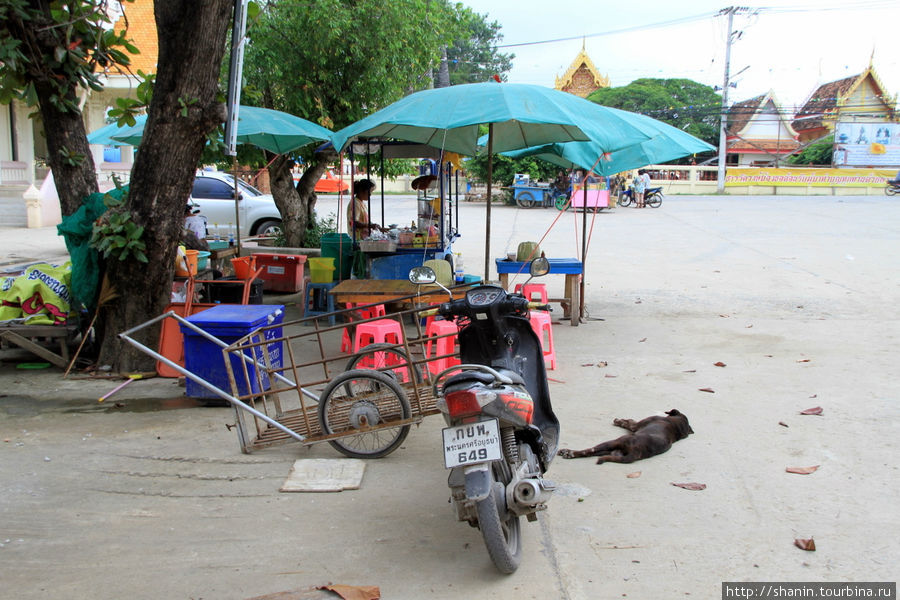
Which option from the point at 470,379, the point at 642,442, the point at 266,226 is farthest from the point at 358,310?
the point at 266,226

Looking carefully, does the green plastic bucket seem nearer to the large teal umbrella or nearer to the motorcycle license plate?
the large teal umbrella

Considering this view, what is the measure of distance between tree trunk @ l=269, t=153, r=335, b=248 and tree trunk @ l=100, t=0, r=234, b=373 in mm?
6339

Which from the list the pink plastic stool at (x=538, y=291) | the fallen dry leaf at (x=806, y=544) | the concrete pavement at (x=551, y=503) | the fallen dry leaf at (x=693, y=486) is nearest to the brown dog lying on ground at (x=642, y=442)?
the concrete pavement at (x=551, y=503)

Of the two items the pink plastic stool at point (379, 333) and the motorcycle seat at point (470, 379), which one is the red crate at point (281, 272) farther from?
the motorcycle seat at point (470, 379)

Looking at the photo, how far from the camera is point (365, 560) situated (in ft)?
10.7

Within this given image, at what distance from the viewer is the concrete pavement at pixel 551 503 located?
3.12 metres

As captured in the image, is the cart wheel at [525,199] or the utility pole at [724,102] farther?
the utility pole at [724,102]

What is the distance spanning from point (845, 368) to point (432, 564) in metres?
4.85

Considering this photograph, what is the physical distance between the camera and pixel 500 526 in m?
2.94

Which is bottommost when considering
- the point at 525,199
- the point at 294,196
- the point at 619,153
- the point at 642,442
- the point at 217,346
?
the point at 642,442

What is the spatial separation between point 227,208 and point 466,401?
14647 mm

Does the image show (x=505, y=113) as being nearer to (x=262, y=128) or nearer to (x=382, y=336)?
(x=382, y=336)

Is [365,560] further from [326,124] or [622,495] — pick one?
[326,124]

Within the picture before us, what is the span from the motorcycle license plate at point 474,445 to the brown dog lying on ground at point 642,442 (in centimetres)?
155
